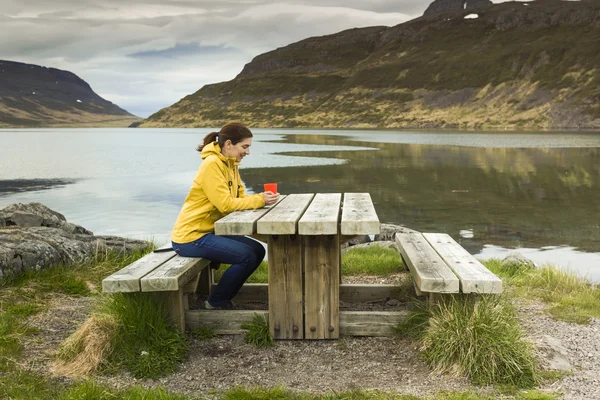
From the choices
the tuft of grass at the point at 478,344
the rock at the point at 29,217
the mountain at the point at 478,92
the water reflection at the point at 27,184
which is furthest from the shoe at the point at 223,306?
the mountain at the point at 478,92

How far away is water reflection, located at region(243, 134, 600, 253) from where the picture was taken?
12.4 m

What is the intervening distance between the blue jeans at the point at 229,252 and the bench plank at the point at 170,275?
5.5 inches

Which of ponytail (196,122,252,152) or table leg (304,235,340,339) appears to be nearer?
table leg (304,235,340,339)

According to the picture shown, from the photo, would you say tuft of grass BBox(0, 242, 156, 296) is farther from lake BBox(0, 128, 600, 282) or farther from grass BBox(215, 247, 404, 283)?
lake BBox(0, 128, 600, 282)

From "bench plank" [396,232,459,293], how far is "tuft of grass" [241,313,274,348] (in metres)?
1.45

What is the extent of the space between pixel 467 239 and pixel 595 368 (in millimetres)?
7375

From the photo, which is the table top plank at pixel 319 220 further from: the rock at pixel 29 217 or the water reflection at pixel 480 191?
the water reflection at pixel 480 191

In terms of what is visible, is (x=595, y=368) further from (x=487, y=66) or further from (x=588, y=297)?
(x=487, y=66)

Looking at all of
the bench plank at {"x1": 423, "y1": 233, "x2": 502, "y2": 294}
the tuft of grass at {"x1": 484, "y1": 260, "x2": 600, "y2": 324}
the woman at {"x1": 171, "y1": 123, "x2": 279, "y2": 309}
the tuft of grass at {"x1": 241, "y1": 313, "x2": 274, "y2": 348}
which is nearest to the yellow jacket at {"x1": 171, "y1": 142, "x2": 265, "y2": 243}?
the woman at {"x1": 171, "y1": 123, "x2": 279, "y2": 309}

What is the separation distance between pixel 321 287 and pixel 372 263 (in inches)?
122

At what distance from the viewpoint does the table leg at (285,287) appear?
16.6 ft

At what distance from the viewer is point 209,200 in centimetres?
518

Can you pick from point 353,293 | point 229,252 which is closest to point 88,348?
point 229,252

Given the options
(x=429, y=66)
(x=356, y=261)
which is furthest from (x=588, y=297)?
(x=429, y=66)
